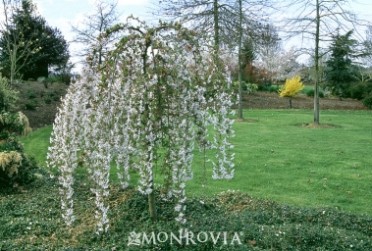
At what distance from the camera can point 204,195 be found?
669 cm

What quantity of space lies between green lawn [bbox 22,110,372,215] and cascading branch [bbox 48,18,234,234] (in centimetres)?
60

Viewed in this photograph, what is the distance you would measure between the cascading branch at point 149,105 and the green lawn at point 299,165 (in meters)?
0.60

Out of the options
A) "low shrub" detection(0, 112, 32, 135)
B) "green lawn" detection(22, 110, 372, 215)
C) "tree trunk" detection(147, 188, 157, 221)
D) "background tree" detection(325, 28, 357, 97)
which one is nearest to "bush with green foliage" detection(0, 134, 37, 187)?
"low shrub" detection(0, 112, 32, 135)

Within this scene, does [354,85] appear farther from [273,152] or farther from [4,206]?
[4,206]

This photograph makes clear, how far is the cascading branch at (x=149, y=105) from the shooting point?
407 cm

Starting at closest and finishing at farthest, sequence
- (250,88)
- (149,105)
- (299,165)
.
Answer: (149,105), (299,165), (250,88)

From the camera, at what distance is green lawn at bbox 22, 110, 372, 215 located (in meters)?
6.94

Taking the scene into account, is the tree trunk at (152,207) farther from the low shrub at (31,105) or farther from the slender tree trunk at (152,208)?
the low shrub at (31,105)

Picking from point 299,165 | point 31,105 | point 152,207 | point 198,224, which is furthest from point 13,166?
point 31,105

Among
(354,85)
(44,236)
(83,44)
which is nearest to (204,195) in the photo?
(44,236)

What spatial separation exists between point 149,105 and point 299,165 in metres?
5.71

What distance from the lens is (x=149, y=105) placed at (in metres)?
4.11

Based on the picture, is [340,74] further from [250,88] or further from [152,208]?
[152,208]

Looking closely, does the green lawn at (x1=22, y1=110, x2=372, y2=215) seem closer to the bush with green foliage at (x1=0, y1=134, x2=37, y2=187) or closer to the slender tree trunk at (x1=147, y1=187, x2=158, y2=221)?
the slender tree trunk at (x1=147, y1=187, x2=158, y2=221)
